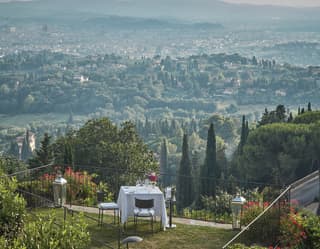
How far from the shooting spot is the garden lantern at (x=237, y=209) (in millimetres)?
10234

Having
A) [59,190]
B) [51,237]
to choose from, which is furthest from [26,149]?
[51,237]

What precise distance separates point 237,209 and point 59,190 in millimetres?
3276

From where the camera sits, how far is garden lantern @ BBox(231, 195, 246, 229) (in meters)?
10.2

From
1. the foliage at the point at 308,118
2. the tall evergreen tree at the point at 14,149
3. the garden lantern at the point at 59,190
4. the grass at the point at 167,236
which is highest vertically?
the garden lantern at the point at 59,190

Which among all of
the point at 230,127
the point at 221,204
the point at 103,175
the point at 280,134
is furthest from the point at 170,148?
the point at 221,204

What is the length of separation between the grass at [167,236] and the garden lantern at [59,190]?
2.59 feet

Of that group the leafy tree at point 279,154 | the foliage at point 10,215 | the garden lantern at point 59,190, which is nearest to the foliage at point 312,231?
the foliage at point 10,215

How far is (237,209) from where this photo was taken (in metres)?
10.3

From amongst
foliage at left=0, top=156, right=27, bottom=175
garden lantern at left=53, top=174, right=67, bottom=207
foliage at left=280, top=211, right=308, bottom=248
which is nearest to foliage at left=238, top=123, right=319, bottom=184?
foliage at left=0, top=156, right=27, bottom=175

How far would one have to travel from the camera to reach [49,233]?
6.36m

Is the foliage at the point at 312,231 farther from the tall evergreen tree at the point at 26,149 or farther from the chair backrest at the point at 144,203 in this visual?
the tall evergreen tree at the point at 26,149

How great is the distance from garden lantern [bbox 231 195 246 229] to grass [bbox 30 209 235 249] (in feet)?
0.56

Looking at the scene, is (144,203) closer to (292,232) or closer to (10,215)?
(292,232)

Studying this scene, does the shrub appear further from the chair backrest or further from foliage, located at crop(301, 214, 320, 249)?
the chair backrest
